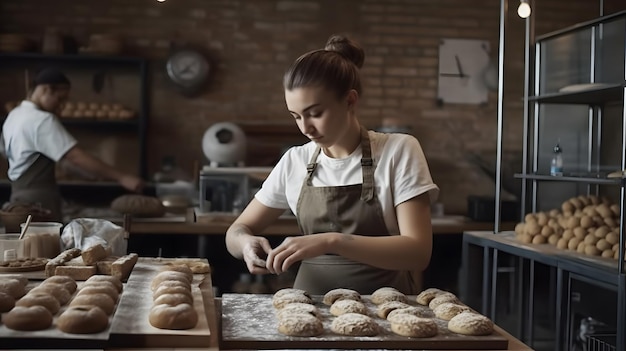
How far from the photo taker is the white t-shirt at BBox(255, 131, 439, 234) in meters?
2.16

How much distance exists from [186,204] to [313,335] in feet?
12.7

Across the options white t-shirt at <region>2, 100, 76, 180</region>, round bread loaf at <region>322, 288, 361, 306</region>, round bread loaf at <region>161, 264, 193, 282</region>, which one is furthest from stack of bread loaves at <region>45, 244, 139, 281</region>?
white t-shirt at <region>2, 100, 76, 180</region>

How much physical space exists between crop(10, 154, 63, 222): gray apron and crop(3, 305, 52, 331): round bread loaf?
3.32 m

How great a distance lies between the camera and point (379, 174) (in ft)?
7.29

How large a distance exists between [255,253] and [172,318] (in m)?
0.52

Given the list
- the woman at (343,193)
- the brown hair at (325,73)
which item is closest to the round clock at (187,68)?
the woman at (343,193)

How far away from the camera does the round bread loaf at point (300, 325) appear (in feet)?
5.15

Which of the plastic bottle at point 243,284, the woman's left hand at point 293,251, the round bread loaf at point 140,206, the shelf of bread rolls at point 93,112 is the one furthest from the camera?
the shelf of bread rolls at point 93,112

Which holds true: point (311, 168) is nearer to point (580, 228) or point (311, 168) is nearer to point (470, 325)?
point (470, 325)

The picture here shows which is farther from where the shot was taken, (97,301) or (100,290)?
(100,290)

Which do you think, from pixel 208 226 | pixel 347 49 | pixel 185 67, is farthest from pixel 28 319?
pixel 185 67

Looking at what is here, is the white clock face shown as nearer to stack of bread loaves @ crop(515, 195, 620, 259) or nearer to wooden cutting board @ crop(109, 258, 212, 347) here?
stack of bread loaves @ crop(515, 195, 620, 259)

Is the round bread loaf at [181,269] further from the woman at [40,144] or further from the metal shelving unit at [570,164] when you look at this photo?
the woman at [40,144]

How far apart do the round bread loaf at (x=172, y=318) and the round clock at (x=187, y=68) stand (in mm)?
4395
